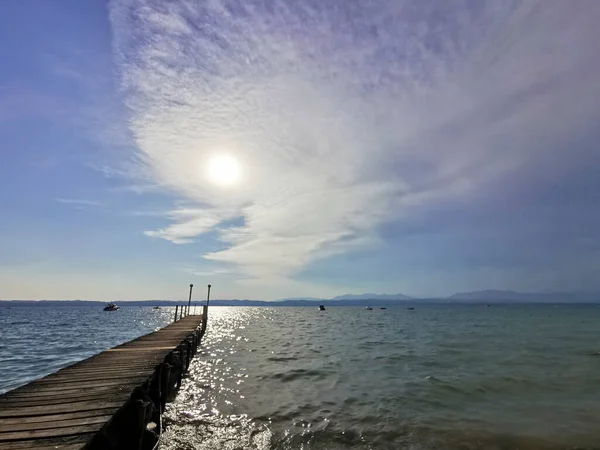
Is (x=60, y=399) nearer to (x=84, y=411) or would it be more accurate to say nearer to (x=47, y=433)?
(x=84, y=411)

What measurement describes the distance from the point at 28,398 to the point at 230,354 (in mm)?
18233

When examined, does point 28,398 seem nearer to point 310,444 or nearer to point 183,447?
point 183,447

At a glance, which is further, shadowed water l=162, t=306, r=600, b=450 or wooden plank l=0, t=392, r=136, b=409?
shadowed water l=162, t=306, r=600, b=450

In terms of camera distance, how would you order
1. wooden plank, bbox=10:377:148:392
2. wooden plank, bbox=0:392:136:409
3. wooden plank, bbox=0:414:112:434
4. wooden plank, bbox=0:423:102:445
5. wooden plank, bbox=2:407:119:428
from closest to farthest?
wooden plank, bbox=0:423:102:445, wooden plank, bbox=0:414:112:434, wooden plank, bbox=2:407:119:428, wooden plank, bbox=0:392:136:409, wooden plank, bbox=10:377:148:392

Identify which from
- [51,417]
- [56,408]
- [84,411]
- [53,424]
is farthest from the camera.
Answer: [56,408]

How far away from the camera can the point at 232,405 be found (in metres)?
12.3

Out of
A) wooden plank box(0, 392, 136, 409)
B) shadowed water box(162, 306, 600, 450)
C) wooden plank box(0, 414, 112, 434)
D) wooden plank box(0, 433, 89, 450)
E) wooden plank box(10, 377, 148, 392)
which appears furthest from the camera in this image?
shadowed water box(162, 306, 600, 450)

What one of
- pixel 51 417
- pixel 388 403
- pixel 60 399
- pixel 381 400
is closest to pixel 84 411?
pixel 51 417

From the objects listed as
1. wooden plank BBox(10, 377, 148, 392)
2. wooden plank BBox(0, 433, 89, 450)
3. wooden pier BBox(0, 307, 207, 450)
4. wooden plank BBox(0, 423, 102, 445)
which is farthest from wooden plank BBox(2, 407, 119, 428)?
wooden plank BBox(10, 377, 148, 392)

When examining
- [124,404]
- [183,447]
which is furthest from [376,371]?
[124,404]

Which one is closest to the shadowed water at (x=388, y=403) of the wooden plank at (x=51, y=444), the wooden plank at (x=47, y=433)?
the wooden plank at (x=47, y=433)

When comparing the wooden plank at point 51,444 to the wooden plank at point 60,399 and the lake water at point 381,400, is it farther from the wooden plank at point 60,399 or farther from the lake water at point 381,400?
the lake water at point 381,400

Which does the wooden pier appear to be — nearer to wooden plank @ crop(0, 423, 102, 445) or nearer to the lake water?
wooden plank @ crop(0, 423, 102, 445)

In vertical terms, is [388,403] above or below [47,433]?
below
